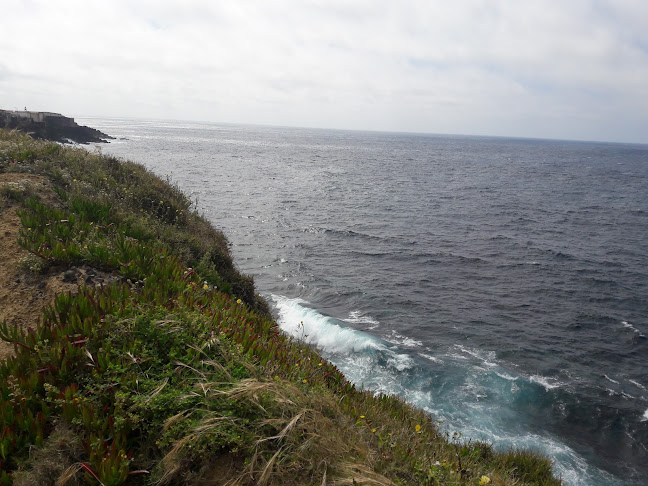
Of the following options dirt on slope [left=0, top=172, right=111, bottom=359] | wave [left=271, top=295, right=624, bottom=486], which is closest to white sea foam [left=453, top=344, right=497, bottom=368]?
wave [left=271, top=295, right=624, bottom=486]

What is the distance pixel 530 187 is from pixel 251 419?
209 ft

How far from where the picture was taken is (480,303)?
20.7m

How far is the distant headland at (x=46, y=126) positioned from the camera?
4688cm

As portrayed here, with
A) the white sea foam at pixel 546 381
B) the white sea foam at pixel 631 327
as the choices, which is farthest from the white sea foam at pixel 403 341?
the white sea foam at pixel 631 327

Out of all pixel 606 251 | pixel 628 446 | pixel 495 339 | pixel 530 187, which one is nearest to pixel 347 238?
pixel 495 339

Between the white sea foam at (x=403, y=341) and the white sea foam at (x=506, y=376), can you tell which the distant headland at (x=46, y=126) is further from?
the white sea foam at (x=506, y=376)

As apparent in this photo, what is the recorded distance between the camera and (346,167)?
78438 mm

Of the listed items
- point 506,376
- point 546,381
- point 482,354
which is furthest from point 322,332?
point 546,381

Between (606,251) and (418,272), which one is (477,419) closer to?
(418,272)

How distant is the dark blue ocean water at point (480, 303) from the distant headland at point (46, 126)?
2280 cm

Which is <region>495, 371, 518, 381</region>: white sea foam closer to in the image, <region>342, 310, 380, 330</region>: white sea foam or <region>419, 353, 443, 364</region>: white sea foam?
<region>419, 353, 443, 364</region>: white sea foam

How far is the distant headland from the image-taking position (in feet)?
154

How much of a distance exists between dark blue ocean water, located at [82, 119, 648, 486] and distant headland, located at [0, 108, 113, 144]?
22.8m

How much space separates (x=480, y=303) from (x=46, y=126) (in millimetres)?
61941
